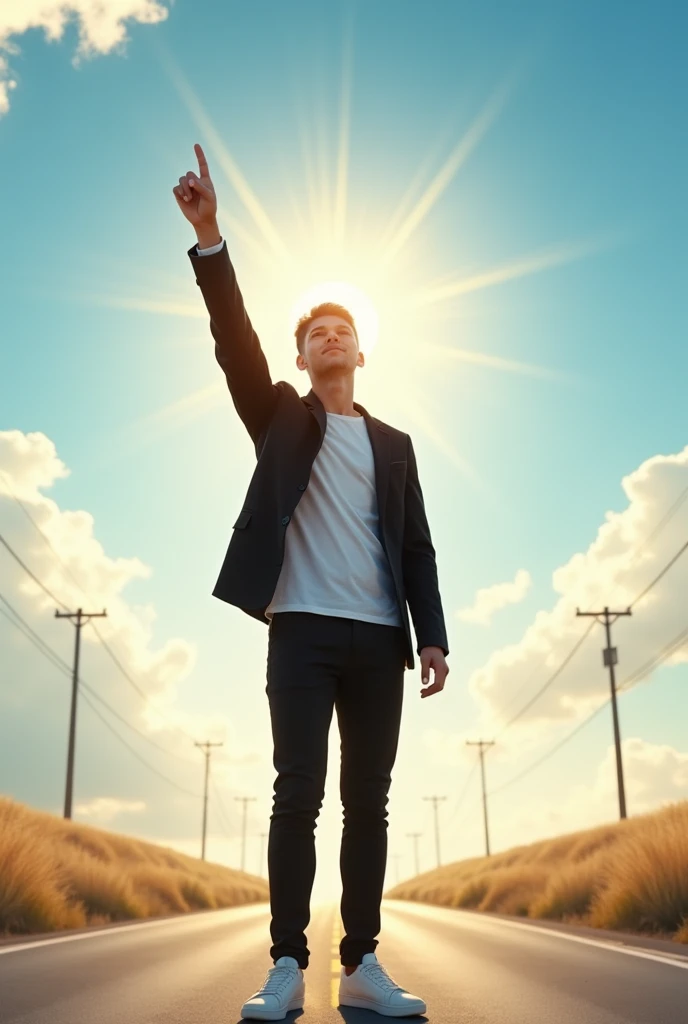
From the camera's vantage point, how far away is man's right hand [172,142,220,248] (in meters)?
3.80

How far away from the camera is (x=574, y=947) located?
26.2ft

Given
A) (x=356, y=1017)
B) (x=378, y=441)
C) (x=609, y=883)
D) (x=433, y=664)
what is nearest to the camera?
(x=356, y=1017)

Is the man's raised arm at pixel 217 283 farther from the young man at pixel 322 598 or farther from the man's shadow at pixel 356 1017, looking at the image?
the man's shadow at pixel 356 1017

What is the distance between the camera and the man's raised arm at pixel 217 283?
3811 millimetres

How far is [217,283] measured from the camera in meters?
3.83

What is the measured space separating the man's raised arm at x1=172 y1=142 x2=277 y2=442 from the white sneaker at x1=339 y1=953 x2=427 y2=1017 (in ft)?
7.52

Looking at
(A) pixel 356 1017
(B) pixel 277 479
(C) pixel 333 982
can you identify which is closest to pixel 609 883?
(C) pixel 333 982

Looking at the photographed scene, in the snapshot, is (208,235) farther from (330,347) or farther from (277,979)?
(277,979)

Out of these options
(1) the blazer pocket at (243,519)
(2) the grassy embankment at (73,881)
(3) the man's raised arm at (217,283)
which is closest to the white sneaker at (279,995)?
(1) the blazer pocket at (243,519)

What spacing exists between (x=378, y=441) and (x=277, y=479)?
1.87 feet

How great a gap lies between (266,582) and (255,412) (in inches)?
31.0

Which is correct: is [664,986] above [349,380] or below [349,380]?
below

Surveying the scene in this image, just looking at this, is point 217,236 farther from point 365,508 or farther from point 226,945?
point 226,945

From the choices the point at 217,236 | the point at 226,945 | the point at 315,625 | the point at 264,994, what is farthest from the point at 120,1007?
the point at 226,945
